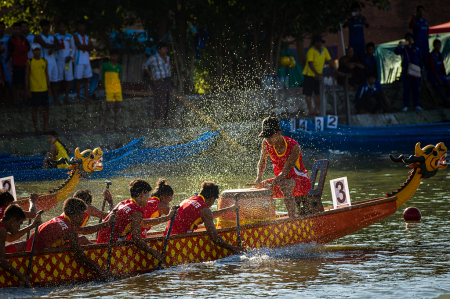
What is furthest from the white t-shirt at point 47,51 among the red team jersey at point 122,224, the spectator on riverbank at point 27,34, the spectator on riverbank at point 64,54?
the red team jersey at point 122,224

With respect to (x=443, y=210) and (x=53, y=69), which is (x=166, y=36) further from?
(x=443, y=210)

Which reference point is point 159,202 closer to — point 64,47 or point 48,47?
point 48,47

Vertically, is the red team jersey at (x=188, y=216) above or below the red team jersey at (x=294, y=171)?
below

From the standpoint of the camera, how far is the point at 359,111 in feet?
72.5

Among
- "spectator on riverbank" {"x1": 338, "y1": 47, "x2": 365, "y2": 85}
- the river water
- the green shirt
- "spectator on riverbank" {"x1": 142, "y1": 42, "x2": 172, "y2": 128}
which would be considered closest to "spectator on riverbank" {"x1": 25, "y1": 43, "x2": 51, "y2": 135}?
the green shirt

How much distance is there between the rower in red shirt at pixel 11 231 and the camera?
21.7 feet

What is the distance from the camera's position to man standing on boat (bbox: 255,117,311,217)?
859 cm

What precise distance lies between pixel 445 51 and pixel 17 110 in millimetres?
17434

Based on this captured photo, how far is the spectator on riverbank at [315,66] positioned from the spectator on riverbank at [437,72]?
4.42 metres

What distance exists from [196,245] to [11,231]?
222cm

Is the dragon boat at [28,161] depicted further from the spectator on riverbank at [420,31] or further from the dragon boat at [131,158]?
the spectator on riverbank at [420,31]

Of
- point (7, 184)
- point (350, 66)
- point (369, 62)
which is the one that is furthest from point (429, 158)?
point (369, 62)

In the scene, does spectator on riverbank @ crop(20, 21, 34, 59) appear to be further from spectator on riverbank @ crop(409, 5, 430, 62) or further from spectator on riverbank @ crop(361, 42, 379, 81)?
spectator on riverbank @ crop(409, 5, 430, 62)

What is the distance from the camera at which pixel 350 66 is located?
68.5ft
